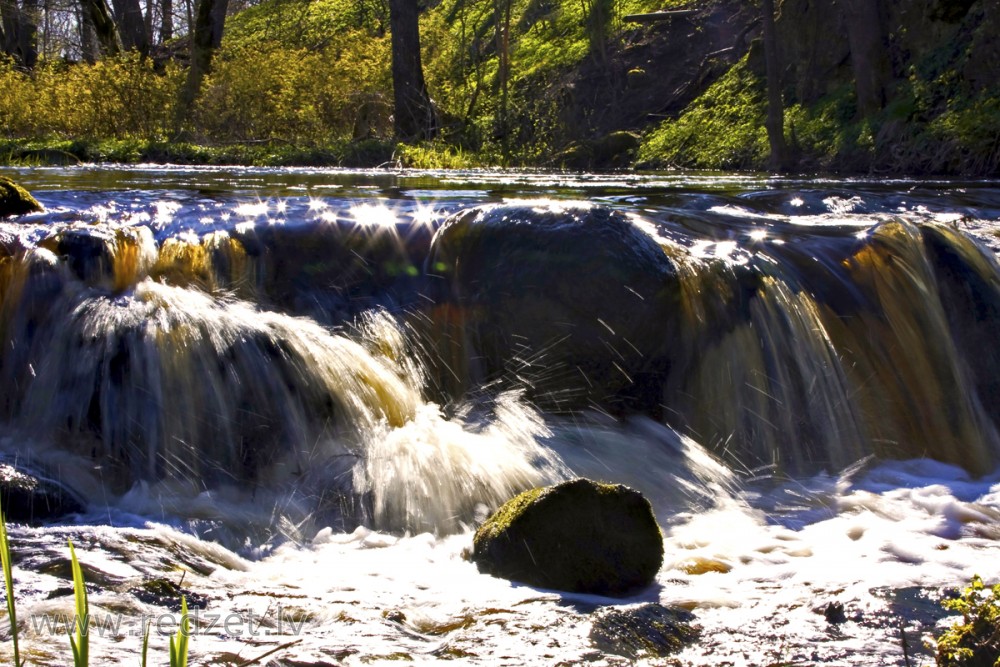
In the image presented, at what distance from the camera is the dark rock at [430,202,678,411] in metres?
5.61

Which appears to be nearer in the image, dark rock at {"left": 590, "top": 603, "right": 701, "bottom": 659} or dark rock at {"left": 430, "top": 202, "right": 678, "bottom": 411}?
dark rock at {"left": 590, "top": 603, "right": 701, "bottom": 659}

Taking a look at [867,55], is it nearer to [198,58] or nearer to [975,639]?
[198,58]

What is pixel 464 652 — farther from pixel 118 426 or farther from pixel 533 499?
pixel 118 426

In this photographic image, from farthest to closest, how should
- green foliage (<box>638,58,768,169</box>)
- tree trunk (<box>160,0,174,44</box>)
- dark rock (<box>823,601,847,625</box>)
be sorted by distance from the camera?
tree trunk (<box>160,0,174,44</box>), green foliage (<box>638,58,768,169</box>), dark rock (<box>823,601,847,625</box>)

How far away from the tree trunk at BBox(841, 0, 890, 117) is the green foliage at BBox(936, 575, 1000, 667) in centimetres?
1533

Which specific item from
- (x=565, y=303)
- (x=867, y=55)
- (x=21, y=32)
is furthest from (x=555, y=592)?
(x=21, y=32)

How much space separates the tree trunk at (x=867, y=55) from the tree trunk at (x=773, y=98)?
1.31 m

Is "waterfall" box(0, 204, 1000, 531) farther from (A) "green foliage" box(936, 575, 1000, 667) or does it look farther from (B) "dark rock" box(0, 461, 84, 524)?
(A) "green foliage" box(936, 575, 1000, 667)

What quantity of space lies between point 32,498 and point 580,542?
85.9 inches

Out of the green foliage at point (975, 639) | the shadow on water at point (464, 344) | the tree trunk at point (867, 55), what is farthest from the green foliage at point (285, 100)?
the green foliage at point (975, 639)

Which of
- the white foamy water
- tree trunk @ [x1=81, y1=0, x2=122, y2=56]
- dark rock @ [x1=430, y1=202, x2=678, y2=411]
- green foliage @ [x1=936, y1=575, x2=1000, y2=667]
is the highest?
tree trunk @ [x1=81, y1=0, x2=122, y2=56]

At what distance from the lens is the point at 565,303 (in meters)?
5.78

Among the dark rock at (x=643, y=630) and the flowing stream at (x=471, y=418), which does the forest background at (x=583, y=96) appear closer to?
the flowing stream at (x=471, y=418)

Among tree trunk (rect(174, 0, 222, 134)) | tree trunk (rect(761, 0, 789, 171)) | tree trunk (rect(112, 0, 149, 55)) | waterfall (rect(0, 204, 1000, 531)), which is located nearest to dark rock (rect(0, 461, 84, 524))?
waterfall (rect(0, 204, 1000, 531))
